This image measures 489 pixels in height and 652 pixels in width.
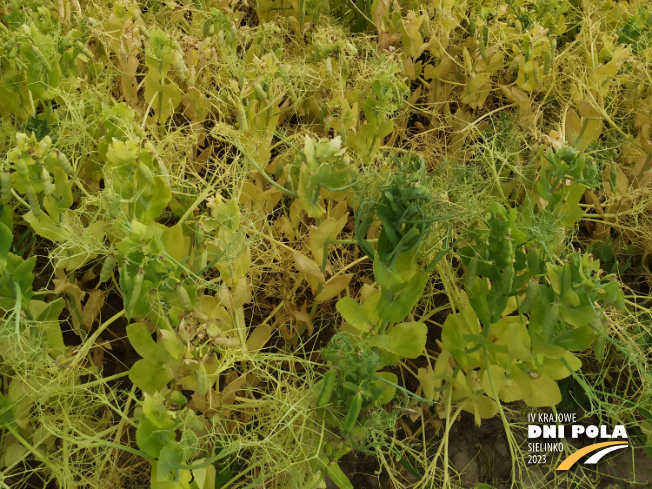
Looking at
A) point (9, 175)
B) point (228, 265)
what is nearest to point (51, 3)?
point (9, 175)

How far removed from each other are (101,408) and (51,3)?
0.80 m

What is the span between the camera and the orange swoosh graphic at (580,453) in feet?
2.86

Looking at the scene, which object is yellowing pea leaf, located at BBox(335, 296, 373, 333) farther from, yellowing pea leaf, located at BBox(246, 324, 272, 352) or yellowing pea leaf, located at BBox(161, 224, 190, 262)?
yellowing pea leaf, located at BBox(161, 224, 190, 262)

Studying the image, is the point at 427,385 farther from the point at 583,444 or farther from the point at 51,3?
the point at 51,3

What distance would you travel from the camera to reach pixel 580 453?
0.88m

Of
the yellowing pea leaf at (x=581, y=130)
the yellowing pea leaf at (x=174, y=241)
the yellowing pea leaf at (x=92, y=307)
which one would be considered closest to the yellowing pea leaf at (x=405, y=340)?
the yellowing pea leaf at (x=174, y=241)

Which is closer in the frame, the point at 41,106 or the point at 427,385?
the point at 427,385

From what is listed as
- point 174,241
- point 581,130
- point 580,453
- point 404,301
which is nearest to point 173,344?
point 174,241

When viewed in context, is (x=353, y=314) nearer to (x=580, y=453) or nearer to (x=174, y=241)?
(x=174, y=241)

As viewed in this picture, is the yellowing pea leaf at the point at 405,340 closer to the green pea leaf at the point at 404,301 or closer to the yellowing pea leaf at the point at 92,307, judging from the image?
the green pea leaf at the point at 404,301

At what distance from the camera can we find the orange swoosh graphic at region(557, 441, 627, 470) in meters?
0.87

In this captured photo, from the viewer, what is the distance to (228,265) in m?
0.77

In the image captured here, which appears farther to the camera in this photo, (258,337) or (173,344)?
(258,337)

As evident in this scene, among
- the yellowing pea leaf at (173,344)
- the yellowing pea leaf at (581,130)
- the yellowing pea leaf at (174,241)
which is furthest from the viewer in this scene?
the yellowing pea leaf at (581,130)
